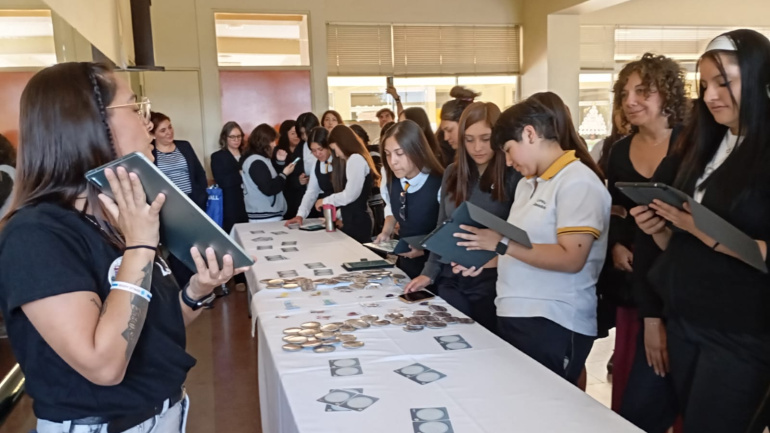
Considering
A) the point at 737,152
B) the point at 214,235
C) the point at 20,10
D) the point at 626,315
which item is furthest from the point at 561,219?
the point at 20,10

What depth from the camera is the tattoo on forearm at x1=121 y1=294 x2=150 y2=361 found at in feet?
3.44

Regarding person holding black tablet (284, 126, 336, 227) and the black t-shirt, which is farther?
person holding black tablet (284, 126, 336, 227)

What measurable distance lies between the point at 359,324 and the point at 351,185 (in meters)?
2.23

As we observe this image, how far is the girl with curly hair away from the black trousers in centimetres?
31

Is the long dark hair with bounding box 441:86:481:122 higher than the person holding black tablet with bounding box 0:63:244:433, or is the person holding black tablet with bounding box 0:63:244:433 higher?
the long dark hair with bounding box 441:86:481:122

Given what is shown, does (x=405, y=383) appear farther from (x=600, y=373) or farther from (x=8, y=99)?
(x=600, y=373)

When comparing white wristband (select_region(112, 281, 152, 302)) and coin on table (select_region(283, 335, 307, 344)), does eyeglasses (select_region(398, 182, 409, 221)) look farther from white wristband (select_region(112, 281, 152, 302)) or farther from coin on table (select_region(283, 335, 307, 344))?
white wristband (select_region(112, 281, 152, 302))

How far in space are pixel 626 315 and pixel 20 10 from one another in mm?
2632

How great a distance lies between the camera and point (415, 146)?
283cm

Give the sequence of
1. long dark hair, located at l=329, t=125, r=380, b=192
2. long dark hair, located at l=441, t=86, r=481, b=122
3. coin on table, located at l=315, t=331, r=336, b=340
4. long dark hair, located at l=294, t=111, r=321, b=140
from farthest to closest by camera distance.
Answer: long dark hair, located at l=294, t=111, r=321, b=140, long dark hair, located at l=329, t=125, r=380, b=192, long dark hair, located at l=441, t=86, r=481, b=122, coin on table, located at l=315, t=331, r=336, b=340

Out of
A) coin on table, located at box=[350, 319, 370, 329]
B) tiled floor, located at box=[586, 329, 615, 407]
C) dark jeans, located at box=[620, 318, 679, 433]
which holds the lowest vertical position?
tiled floor, located at box=[586, 329, 615, 407]

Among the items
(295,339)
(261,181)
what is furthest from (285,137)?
(295,339)

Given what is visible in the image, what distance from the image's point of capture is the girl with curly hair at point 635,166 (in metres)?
1.87

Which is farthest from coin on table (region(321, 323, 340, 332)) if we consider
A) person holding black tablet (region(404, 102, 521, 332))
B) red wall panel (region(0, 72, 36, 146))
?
red wall panel (region(0, 72, 36, 146))
